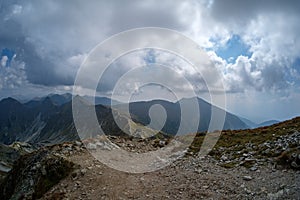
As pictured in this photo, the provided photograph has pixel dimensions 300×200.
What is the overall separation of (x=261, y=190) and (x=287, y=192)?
1.28 metres

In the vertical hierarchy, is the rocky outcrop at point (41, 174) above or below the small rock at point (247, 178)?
below

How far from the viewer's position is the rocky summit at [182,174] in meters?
15.3

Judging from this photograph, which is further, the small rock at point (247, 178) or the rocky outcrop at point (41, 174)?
the rocky outcrop at point (41, 174)

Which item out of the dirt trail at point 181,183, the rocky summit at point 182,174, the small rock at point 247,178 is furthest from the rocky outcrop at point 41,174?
the small rock at point 247,178

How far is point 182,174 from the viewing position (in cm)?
1845

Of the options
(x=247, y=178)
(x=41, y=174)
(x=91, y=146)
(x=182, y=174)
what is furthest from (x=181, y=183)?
(x=41, y=174)

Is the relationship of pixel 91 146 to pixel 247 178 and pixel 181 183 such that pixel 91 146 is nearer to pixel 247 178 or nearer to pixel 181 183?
pixel 181 183

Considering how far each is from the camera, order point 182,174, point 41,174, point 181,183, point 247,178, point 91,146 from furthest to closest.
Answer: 1. point 91,146
2. point 41,174
3. point 182,174
4. point 181,183
5. point 247,178

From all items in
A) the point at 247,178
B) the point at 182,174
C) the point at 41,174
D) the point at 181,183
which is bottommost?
the point at 41,174

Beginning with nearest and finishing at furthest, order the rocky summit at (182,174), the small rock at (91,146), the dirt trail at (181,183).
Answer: the dirt trail at (181,183) < the rocky summit at (182,174) < the small rock at (91,146)

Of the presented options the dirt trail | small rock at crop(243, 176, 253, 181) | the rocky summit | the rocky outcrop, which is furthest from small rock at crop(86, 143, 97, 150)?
small rock at crop(243, 176, 253, 181)

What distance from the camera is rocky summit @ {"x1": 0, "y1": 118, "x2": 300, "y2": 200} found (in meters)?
15.3

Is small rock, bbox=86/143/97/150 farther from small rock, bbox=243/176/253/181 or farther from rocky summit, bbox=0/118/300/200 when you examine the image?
small rock, bbox=243/176/253/181

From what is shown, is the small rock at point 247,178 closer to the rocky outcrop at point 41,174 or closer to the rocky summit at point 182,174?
the rocky summit at point 182,174
